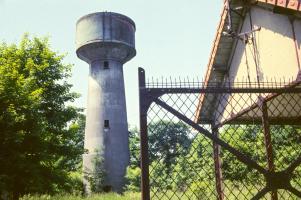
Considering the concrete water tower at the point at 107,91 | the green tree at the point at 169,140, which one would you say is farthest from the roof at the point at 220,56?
the green tree at the point at 169,140

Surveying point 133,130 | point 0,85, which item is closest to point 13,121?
point 0,85

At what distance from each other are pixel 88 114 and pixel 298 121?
18.2 meters

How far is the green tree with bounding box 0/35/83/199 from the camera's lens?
11648mm

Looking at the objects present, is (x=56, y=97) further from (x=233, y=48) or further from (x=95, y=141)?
(x=233, y=48)

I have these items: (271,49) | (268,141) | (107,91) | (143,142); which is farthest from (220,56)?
A: (107,91)

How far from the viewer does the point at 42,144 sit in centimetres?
1311

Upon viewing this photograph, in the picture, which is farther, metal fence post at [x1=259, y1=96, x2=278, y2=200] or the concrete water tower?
the concrete water tower

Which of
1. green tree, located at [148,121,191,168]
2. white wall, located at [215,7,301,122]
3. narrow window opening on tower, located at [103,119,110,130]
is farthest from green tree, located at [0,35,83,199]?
green tree, located at [148,121,191,168]

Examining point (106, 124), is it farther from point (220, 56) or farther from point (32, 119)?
point (220, 56)

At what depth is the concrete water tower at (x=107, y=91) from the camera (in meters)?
24.4

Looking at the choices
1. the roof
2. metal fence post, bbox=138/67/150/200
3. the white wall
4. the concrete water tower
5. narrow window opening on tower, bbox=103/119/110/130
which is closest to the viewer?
metal fence post, bbox=138/67/150/200

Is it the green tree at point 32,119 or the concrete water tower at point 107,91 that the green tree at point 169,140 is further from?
the green tree at point 32,119

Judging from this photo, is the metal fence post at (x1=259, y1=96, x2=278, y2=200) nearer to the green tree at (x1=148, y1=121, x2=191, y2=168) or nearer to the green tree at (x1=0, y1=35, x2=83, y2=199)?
the green tree at (x1=0, y1=35, x2=83, y2=199)

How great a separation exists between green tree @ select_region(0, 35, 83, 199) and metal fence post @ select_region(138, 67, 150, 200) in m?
7.98
